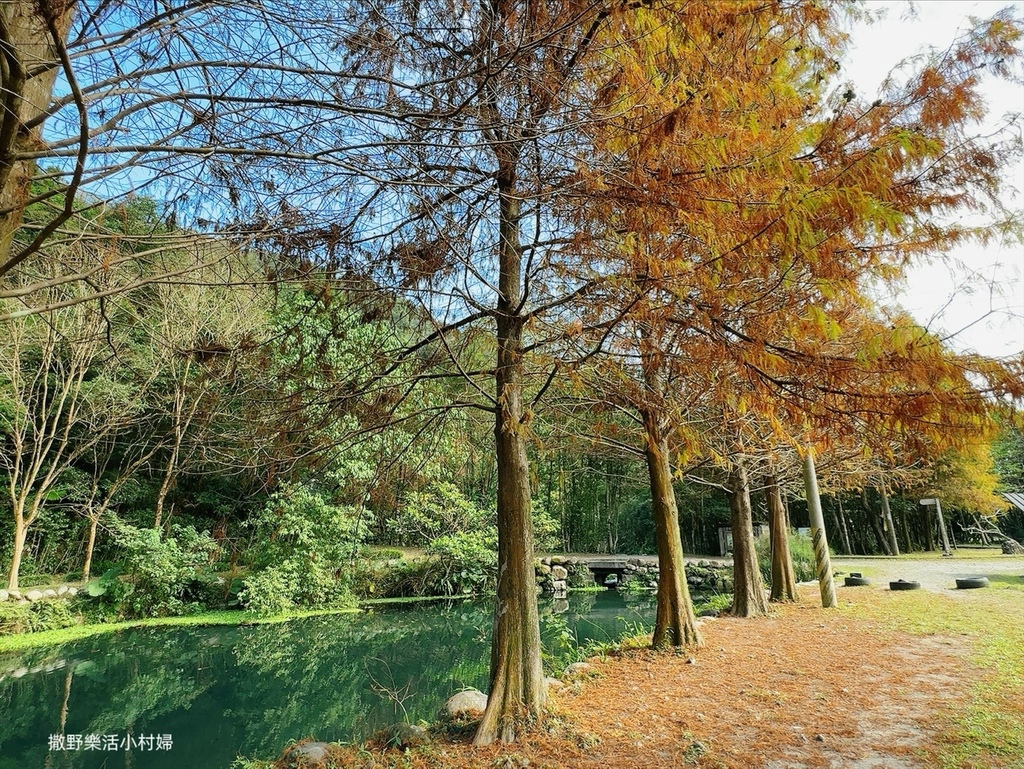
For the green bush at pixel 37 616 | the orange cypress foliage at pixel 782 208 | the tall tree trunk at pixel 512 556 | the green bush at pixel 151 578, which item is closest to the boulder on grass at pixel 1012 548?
the orange cypress foliage at pixel 782 208

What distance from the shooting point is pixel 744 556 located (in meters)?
7.43

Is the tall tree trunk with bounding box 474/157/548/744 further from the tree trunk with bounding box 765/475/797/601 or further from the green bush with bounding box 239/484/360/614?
the green bush with bounding box 239/484/360/614

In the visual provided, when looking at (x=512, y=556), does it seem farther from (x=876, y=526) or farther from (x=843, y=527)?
(x=876, y=526)

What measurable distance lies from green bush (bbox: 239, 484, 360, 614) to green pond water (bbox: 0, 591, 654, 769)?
619 millimetres

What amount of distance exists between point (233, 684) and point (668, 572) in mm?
5640

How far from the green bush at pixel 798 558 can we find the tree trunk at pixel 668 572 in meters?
6.21

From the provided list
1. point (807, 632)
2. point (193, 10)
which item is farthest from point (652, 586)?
point (193, 10)

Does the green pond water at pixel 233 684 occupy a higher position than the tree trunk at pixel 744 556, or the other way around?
the tree trunk at pixel 744 556

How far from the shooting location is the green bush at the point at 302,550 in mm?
11055


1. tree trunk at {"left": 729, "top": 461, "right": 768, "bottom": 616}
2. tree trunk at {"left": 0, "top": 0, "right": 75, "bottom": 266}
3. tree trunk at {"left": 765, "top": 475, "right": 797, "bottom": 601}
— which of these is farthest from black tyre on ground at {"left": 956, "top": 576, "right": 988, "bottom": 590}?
tree trunk at {"left": 0, "top": 0, "right": 75, "bottom": 266}

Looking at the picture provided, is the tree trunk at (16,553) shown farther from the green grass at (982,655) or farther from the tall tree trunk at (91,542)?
the green grass at (982,655)

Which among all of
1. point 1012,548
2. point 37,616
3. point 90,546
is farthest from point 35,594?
point 1012,548

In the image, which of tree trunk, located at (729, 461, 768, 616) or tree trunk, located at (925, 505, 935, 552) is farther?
tree trunk, located at (925, 505, 935, 552)

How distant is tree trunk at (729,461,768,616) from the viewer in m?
7.40
